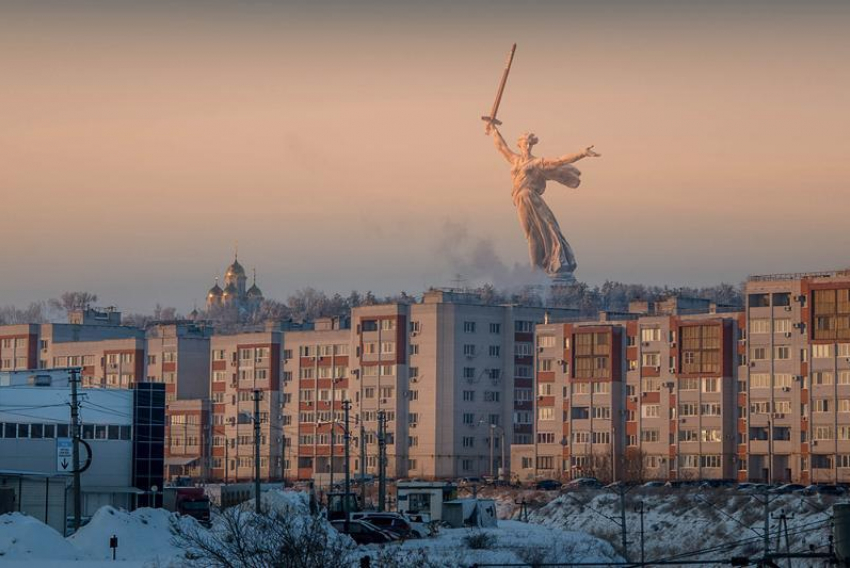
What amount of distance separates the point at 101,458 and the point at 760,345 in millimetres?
55484

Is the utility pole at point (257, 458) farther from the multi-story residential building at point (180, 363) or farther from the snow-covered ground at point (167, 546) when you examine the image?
the multi-story residential building at point (180, 363)

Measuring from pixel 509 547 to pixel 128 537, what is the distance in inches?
727

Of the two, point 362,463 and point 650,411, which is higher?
point 650,411

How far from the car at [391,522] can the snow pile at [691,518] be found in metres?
19.0

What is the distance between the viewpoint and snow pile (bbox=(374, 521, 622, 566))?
68750 millimetres

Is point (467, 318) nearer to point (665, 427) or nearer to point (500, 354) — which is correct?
point (500, 354)

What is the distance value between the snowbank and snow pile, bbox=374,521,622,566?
7051 millimetres

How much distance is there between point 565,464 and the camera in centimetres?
15275

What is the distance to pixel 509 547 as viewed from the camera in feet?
254

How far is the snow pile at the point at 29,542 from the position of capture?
5778 centimetres

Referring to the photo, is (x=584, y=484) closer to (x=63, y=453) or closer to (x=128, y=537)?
(x=63, y=453)

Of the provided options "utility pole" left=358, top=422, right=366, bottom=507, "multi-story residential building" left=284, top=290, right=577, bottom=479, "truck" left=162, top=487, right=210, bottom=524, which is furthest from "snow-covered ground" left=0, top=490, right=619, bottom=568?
"multi-story residential building" left=284, top=290, right=577, bottom=479

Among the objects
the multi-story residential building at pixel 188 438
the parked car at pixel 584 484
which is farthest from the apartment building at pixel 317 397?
the parked car at pixel 584 484

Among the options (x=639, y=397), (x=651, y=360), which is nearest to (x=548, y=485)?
(x=639, y=397)
